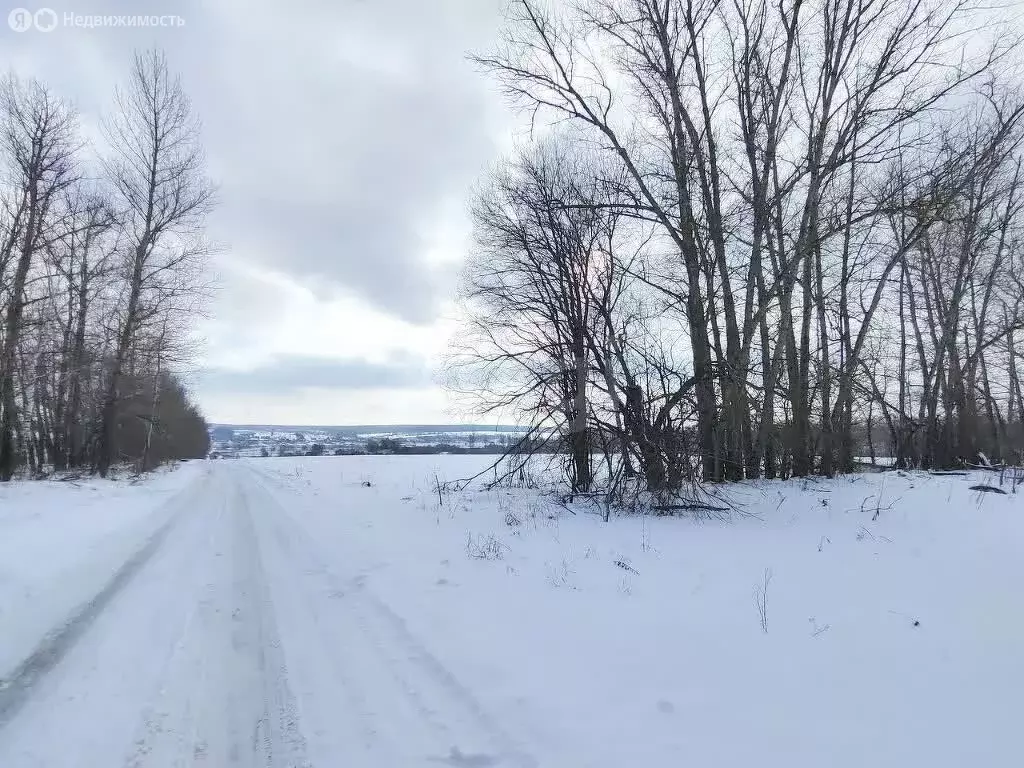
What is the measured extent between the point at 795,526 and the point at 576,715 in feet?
22.1

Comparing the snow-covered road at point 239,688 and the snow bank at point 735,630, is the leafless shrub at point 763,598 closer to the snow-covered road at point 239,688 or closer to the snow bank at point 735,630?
the snow bank at point 735,630

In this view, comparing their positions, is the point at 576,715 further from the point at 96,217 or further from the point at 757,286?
the point at 96,217

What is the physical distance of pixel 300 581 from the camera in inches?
216

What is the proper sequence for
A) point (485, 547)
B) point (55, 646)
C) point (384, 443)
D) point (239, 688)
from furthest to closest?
point (384, 443), point (485, 547), point (55, 646), point (239, 688)

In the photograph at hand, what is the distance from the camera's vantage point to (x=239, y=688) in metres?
3.11

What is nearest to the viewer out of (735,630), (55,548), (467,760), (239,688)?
(467,760)

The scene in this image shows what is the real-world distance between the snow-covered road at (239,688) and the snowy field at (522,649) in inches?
0.6

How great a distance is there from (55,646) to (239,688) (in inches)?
69.6

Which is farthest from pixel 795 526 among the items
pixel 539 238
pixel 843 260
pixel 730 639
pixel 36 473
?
pixel 36 473

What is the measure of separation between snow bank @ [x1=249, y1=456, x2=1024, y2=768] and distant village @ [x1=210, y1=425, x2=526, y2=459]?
14.1 ft

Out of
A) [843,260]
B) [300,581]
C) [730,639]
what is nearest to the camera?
[730,639]

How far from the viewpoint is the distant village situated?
41.6 feet

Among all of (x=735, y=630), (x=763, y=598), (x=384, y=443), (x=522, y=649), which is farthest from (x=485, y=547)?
(x=384, y=443)

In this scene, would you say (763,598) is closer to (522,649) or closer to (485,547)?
(522,649)
